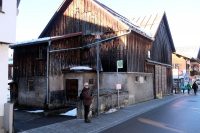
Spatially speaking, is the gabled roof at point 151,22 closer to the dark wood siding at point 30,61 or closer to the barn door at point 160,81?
the barn door at point 160,81

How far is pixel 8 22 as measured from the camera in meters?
12.4

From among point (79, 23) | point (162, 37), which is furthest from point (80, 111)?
point (162, 37)

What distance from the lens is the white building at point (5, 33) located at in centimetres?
1218

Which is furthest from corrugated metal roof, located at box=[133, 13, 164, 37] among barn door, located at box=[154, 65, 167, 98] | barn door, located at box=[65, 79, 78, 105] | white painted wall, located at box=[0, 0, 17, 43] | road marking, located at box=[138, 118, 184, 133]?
white painted wall, located at box=[0, 0, 17, 43]

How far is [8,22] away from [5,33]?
1.61ft

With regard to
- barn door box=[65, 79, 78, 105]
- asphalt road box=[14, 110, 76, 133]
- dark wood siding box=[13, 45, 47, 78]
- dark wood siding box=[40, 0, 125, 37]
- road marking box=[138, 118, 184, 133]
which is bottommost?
road marking box=[138, 118, 184, 133]

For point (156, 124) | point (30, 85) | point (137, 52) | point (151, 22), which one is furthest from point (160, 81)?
point (156, 124)

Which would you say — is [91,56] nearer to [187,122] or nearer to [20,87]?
[20,87]

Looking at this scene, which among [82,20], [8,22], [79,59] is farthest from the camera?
[82,20]

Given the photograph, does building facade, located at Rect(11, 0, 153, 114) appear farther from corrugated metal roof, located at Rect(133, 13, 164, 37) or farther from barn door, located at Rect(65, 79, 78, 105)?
corrugated metal roof, located at Rect(133, 13, 164, 37)

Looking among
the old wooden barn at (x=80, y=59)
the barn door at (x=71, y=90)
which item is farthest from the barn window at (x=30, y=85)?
the barn door at (x=71, y=90)

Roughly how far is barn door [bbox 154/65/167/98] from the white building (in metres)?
22.3

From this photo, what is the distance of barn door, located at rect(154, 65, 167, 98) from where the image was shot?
33312 millimetres

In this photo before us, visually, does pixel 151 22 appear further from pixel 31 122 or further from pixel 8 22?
pixel 8 22
